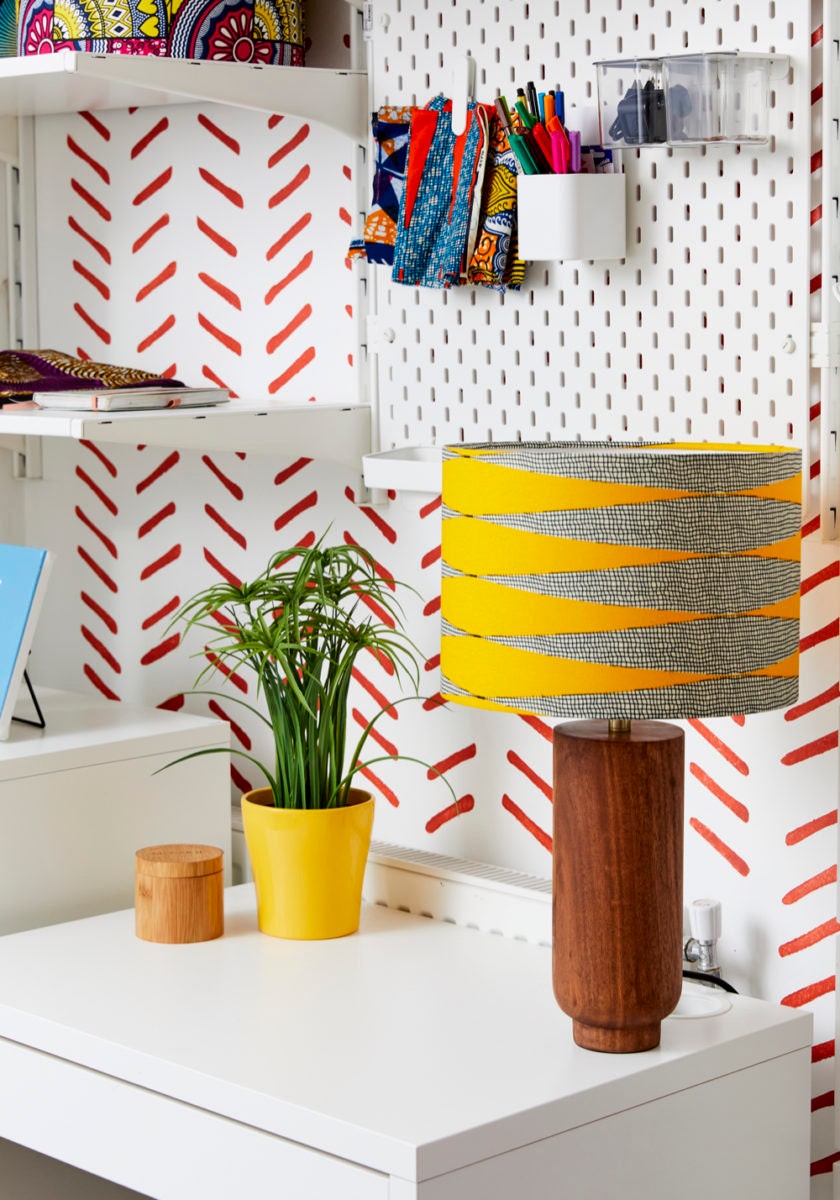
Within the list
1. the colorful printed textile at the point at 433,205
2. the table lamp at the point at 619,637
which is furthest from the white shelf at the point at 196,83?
the table lamp at the point at 619,637

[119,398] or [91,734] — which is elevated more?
[119,398]

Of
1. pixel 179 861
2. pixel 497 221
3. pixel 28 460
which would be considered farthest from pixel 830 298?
pixel 28 460

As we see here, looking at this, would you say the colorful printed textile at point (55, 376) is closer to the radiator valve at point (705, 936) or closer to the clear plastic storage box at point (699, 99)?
the clear plastic storage box at point (699, 99)

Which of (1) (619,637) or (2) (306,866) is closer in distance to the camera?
(1) (619,637)

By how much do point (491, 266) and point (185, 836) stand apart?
76cm

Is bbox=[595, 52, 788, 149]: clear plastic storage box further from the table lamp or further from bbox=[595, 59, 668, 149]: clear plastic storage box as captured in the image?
the table lamp

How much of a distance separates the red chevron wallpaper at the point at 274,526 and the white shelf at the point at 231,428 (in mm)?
36

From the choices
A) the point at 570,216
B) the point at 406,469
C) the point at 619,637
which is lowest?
the point at 619,637

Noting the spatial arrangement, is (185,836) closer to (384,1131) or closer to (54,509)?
(54,509)

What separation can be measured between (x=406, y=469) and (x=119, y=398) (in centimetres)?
31

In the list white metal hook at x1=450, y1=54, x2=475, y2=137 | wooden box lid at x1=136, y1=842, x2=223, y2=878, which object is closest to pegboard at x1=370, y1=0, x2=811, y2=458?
white metal hook at x1=450, y1=54, x2=475, y2=137

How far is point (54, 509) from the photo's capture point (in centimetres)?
241

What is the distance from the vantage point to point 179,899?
5.76 ft

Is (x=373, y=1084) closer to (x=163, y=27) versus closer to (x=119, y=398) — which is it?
(x=119, y=398)
